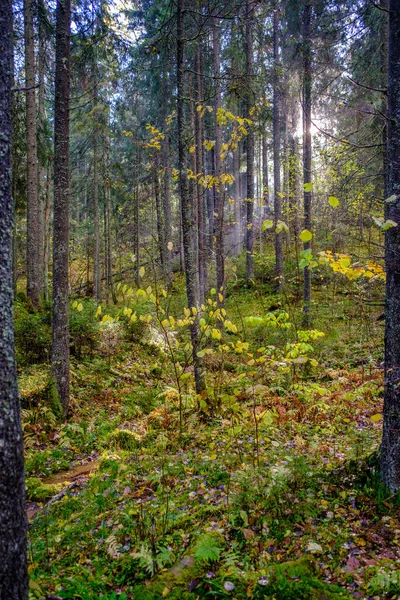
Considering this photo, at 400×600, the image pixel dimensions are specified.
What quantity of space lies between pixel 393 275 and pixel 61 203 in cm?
600

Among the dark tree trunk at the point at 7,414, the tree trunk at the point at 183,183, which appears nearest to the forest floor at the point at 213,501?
the dark tree trunk at the point at 7,414

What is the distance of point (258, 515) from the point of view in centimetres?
360

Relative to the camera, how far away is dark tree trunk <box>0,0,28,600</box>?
2.08 metres

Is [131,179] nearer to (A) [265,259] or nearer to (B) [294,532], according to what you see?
(A) [265,259]

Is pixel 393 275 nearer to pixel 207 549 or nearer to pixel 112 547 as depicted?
pixel 207 549

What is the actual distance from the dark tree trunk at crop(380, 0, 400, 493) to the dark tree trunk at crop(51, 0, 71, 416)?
5.66 meters

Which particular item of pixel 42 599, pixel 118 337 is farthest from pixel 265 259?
pixel 42 599

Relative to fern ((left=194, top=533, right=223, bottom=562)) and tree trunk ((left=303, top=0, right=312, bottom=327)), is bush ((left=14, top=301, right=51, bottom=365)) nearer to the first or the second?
fern ((left=194, top=533, right=223, bottom=562))

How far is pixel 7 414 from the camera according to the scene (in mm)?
2107

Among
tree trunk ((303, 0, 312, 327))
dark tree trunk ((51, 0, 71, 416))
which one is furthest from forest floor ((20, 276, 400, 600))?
tree trunk ((303, 0, 312, 327))

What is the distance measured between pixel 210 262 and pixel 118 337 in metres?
9.17

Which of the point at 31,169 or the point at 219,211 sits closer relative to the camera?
the point at 219,211

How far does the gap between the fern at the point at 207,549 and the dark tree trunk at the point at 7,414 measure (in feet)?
4.62

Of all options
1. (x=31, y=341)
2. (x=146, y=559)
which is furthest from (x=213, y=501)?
(x=31, y=341)
